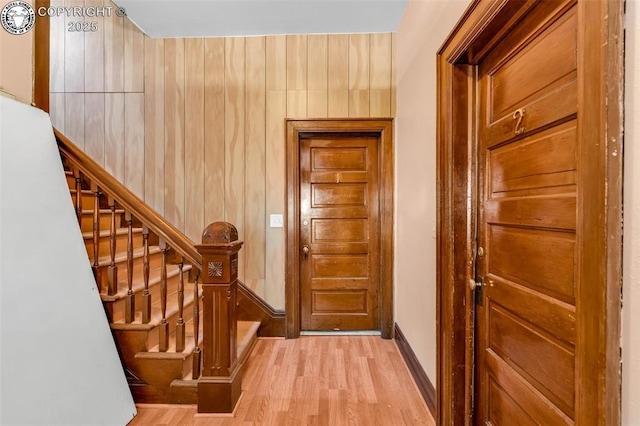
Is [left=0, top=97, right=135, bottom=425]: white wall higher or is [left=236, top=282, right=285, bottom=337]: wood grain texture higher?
[left=0, top=97, right=135, bottom=425]: white wall

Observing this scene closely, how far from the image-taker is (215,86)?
274 cm

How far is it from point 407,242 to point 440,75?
1.24 meters

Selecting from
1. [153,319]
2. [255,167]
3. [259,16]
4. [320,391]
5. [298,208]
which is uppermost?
[259,16]

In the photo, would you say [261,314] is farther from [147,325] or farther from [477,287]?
[477,287]

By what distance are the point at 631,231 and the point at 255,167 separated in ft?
8.31

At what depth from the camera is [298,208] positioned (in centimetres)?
273

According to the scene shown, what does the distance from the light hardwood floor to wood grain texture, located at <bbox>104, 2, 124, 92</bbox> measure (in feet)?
9.16

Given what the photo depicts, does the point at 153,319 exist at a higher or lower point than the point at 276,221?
lower

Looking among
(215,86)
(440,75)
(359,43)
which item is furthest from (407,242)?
(215,86)

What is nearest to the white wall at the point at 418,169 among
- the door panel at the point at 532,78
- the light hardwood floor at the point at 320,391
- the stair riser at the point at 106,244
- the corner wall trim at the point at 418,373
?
the corner wall trim at the point at 418,373

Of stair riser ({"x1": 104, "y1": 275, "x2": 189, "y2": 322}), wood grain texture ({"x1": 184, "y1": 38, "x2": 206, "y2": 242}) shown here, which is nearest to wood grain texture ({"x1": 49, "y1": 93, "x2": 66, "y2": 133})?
wood grain texture ({"x1": 184, "y1": 38, "x2": 206, "y2": 242})

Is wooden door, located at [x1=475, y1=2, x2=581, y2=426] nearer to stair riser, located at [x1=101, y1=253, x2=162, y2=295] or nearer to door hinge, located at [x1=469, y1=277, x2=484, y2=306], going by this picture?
door hinge, located at [x1=469, y1=277, x2=484, y2=306]

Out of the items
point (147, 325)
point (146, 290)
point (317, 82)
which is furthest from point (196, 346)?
point (317, 82)

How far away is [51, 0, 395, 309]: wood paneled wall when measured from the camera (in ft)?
8.87
